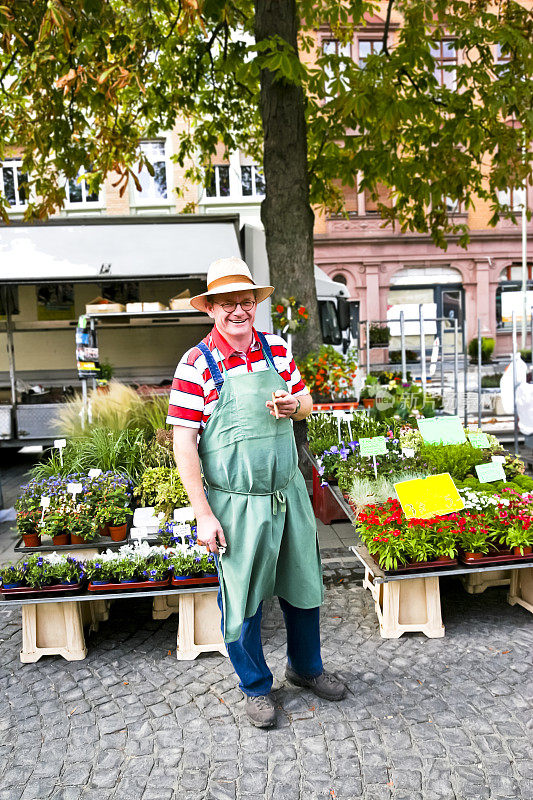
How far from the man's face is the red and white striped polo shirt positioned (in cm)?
7

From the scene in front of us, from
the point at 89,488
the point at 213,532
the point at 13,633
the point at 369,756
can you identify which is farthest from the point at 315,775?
the point at 89,488

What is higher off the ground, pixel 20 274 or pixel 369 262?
pixel 369 262

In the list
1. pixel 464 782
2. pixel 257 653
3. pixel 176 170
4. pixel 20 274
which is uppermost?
pixel 176 170

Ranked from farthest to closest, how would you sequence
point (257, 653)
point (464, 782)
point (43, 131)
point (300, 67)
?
point (43, 131) → point (300, 67) → point (257, 653) → point (464, 782)

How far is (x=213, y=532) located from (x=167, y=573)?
1.05 meters

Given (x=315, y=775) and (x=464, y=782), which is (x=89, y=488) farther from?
(x=464, y=782)

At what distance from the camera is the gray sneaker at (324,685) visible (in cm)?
291

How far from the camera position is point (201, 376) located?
2590mm

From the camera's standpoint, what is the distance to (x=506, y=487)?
13.0ft

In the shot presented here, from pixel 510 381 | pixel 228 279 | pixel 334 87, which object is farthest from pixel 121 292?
pixel 228 279

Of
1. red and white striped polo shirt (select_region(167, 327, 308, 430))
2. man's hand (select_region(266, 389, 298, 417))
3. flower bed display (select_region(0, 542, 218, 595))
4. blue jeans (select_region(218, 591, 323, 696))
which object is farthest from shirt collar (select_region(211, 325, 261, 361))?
flower bed display (select_region(0, 542, 218, 595))

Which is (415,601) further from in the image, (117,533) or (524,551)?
(117,533)

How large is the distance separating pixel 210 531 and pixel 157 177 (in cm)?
1916

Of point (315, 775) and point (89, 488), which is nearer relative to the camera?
point (315, 775)
